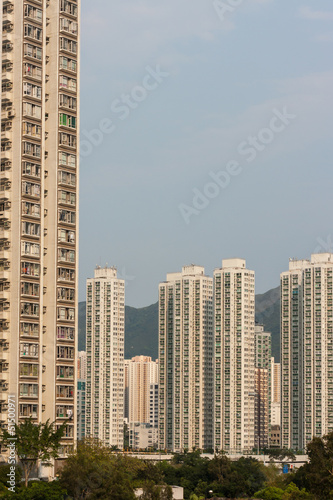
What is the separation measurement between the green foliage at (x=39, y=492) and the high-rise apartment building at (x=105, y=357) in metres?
66.5

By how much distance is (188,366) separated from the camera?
4161 inches

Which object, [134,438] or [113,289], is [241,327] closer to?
[113,289]

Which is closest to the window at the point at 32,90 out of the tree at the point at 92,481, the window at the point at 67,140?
the window at the point at 67,140

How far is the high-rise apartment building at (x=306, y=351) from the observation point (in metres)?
102

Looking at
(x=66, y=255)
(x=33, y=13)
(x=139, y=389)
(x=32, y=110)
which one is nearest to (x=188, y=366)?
(x=139, y=389)

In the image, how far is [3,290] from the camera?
153 feet

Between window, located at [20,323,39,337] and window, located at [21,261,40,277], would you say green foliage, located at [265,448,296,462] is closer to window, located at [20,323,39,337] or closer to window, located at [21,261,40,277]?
window, located at [20,323,39,337]

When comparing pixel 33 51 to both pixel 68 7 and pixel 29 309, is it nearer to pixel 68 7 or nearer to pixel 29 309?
pixel 68 7

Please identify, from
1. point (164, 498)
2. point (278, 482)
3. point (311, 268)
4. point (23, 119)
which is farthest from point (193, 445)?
point (23, 119)

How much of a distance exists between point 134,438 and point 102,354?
31.7 m

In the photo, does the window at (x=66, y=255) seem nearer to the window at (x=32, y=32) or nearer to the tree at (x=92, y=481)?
the tree at (x=92, y=481)

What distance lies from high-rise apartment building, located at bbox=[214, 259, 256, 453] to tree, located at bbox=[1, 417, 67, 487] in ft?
197

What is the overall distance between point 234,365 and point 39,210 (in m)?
58.4

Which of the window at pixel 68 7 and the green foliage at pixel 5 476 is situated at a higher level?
the window at pixel 68 7
